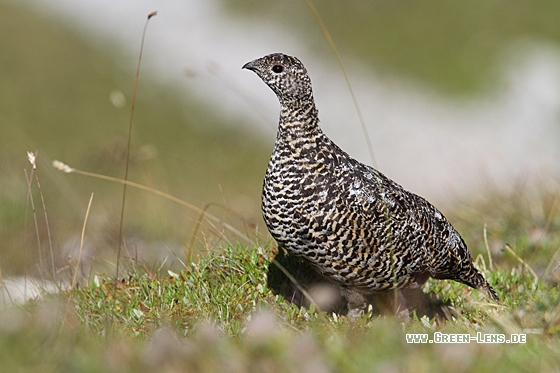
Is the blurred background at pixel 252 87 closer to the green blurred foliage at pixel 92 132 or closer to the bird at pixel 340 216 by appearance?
the green blurred foliage at pixel 92 132

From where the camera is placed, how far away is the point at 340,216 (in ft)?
14.4

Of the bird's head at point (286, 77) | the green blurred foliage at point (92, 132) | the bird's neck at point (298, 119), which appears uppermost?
the bird's head at point (286, 77)

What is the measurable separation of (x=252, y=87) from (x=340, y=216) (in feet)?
65.7

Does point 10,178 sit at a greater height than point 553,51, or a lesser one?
lesser

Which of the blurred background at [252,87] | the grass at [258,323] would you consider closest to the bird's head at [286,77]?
the grass at [258,323]

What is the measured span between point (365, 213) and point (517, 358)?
1.63 metres

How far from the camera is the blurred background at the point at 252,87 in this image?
53.3 ft

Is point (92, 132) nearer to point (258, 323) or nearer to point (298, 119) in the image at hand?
point (298, 119)

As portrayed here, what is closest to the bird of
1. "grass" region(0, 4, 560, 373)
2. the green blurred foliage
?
"grass" region(0, 4, 560, 373)

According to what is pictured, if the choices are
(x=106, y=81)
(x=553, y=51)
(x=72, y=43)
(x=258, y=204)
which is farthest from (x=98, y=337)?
(x=553, y=51)

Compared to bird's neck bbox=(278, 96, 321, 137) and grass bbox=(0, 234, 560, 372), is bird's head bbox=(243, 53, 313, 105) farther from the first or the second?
grass bbox=(0, 234, 560, 372)

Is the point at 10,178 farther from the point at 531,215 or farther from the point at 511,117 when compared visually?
the point at 511,117

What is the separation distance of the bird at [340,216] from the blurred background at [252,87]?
21.4 ft

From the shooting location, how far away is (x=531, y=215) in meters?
7.34
